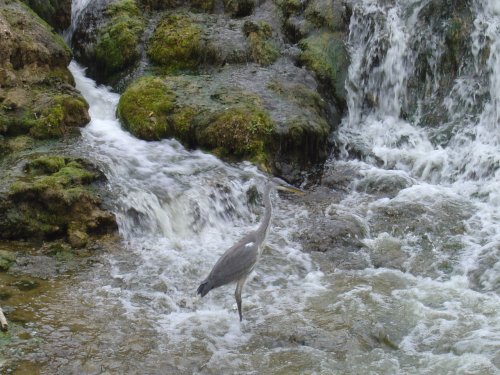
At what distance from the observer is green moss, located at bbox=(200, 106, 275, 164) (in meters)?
9.14

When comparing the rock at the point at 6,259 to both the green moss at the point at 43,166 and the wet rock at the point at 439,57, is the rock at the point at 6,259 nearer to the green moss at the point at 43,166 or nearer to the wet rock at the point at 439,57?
the green moss at the point at 43,166

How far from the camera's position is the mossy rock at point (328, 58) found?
35.0ft

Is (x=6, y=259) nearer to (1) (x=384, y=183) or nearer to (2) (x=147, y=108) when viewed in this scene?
(2) (x=147, y=108)

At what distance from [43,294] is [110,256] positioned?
106cm

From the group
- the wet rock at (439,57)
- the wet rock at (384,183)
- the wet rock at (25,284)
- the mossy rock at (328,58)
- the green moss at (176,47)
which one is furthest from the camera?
the green moss at (176,47)

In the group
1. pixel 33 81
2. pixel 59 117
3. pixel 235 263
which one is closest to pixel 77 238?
pixel 235 263

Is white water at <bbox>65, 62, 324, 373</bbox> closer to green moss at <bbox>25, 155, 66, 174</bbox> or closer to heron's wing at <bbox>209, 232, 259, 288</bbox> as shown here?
heron's wing at <bbox>209, 232, 259, 288</bbox>

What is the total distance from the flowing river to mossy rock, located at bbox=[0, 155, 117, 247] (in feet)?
1.17

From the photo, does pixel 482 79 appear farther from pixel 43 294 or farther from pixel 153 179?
pixel 43 294

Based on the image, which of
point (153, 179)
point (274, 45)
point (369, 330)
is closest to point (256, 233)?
point (369, 330)

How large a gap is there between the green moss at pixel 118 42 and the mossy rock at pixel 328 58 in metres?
2.81

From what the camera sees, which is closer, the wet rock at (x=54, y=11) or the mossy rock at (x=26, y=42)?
the mossy rock at (x=26, y=42)

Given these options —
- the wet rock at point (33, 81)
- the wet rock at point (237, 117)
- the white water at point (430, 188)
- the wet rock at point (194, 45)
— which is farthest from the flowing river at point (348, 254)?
the wet rock at point (194, 45)

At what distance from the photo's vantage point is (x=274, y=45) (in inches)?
434
